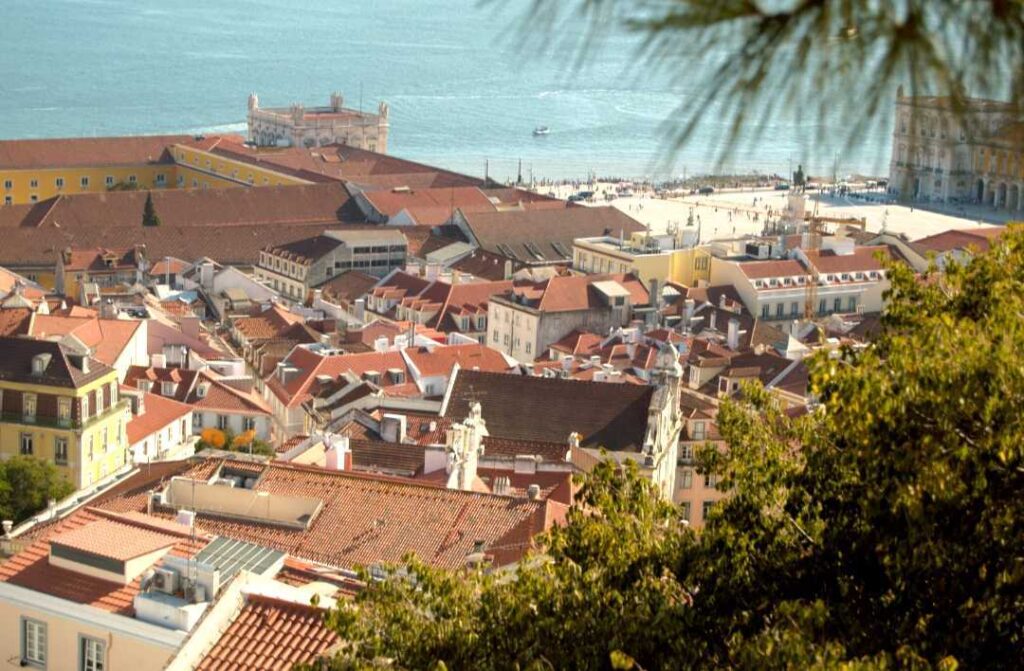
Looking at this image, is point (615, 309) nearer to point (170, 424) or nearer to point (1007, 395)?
point (170, 424)

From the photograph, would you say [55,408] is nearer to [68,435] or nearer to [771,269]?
[68,435]

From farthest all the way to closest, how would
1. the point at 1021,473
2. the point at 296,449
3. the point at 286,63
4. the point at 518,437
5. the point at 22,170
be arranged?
the point at 286,63 < the point at 22,170 < the point at 518,437 < the point at 296,449 < the point at 1021,473

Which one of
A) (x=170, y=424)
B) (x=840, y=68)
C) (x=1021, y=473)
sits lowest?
(x=170, y=424)

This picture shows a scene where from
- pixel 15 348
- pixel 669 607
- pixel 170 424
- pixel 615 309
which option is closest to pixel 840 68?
pixel 669 607

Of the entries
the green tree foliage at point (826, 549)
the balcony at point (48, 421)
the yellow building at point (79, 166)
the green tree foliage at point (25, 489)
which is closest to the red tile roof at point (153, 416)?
the balcony at point (48, 421)

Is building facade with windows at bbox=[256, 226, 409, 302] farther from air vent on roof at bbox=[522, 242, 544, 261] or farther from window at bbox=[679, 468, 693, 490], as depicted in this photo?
window at bbox=[679, 468, 693, 490]

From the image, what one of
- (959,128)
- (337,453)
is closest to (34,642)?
(337,453)
